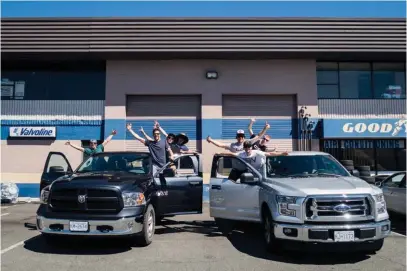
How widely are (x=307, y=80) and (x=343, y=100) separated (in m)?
1.78

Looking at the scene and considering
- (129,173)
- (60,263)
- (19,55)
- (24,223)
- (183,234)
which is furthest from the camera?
(19,55)

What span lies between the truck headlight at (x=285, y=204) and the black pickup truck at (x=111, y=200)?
223 centimetres

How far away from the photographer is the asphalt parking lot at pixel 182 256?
5.30m

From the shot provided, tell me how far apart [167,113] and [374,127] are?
871 cm

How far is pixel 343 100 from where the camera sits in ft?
51.5

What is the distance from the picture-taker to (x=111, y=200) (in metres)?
5.88

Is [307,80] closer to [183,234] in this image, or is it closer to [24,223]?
[183,234]

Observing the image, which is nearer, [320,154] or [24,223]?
[320,154]

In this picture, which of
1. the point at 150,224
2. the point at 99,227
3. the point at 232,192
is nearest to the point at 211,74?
the point at 232,192

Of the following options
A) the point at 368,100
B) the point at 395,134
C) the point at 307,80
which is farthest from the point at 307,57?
the point at 395,134

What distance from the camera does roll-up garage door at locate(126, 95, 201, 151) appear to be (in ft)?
51.2

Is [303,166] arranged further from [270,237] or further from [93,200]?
[93,200]

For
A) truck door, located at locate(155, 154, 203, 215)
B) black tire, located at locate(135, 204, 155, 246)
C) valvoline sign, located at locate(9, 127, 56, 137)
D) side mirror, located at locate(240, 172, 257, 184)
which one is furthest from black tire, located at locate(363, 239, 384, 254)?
valvoline sign, located at locate(9, 127, 56, 137)

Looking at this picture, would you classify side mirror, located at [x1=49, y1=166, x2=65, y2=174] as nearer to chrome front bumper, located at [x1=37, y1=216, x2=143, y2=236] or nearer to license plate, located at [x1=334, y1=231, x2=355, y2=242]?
chrome front bumper, located at [x1=37, y1=216, x2=143, y2=236]
